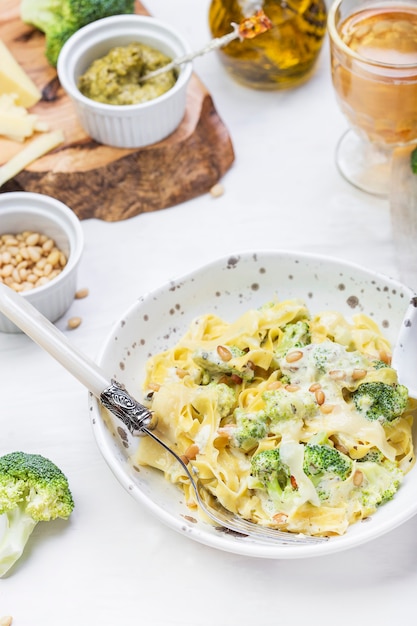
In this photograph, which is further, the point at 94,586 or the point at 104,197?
the point at 104,197

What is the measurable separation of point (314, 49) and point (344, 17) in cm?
63

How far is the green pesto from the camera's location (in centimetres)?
370

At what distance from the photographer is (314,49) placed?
404 centimetres

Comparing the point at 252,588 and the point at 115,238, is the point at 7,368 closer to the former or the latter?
the point at 115,238

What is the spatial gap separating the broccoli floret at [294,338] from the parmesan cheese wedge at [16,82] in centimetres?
173

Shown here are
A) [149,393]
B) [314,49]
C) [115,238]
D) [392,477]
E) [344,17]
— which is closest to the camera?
[392,477]

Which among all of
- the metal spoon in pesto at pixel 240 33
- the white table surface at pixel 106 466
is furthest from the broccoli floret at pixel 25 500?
the metal spoon in pesto at pixel 240 33

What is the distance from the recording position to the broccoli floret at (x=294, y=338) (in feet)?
9.53

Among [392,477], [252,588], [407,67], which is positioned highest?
[407,67]

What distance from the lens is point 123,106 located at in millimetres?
3604

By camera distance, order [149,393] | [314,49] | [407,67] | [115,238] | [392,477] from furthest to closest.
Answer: [314,49]
[115,238]
[407,67]
[149,393]
[392,477]

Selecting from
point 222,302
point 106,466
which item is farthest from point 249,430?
point 222,302

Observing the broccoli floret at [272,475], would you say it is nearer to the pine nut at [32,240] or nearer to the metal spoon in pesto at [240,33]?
the pine nut at [32,240]

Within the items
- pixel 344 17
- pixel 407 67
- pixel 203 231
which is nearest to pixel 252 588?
pixel 203 231
